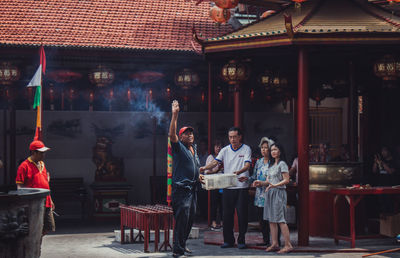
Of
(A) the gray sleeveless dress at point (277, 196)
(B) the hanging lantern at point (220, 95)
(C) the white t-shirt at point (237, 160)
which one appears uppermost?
(B) the hanging lantern at point (220, 95)

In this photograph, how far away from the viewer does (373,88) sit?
1655 centimetres

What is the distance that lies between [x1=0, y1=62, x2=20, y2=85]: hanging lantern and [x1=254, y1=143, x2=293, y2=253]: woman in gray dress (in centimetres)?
599

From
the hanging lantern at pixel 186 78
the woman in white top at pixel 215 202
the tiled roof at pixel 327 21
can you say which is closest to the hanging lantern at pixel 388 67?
the tiled roof at pixel 327 21

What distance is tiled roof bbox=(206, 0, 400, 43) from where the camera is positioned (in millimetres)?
12016

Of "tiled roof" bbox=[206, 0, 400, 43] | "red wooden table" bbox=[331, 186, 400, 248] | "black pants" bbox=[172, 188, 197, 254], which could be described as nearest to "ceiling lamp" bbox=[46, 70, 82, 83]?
"tiled roof" bbox=[206, 0, 400, 43]

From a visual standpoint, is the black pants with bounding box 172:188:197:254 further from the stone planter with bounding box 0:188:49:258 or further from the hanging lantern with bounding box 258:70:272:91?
the hanging lantern with bounding box 258:70:272:91

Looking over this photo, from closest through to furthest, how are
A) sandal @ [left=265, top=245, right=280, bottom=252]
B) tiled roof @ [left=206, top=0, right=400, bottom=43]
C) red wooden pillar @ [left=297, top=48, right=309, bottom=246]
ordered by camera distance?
sandal @ [left=265, top=245, right=280, bottom=252] < red wooden pillar @ [left=297, top=48, right=309, bottom=246] < tiled roof @ [left=206, top=0, right=400, bottom=43]

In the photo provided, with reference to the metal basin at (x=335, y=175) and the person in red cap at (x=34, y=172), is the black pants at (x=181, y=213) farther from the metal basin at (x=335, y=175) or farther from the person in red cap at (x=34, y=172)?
the metal basin at (x=335, y=175)

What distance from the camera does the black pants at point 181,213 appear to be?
34.6 feet

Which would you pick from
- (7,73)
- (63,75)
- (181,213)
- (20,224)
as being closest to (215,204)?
(63,75)

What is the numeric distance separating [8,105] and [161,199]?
4276mm

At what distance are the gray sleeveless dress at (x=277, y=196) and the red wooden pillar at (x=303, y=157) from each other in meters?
0.57

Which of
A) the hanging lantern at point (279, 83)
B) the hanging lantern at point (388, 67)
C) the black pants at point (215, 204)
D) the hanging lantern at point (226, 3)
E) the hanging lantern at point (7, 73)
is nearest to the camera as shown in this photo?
the hanging lantern at point (388, 67)

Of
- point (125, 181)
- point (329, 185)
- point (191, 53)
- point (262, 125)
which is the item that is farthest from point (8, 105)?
point (329, 185)
